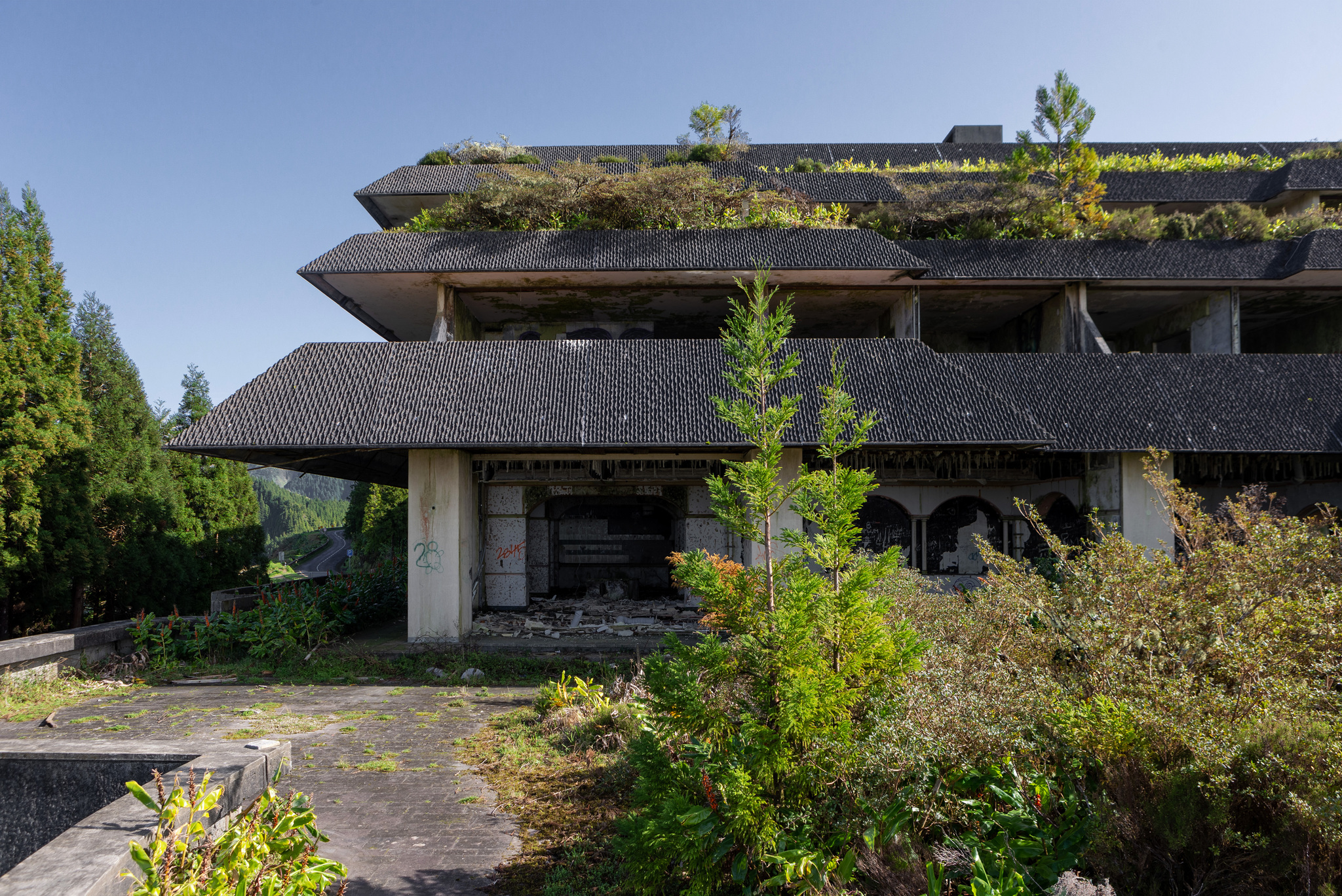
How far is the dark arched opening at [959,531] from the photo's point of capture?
563 inches

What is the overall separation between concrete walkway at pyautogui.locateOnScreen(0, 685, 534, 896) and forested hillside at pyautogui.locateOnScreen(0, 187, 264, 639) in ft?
14.5

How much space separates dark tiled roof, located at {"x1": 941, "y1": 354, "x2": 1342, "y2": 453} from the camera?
1121 centimetres

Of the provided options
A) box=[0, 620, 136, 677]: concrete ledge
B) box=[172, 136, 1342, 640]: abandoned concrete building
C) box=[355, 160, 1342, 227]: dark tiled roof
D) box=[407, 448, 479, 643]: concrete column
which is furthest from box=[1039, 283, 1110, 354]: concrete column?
box=[0, 620, 136, 677]: concrete ledge

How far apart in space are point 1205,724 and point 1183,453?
10.8 metres

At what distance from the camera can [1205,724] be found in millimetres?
3588

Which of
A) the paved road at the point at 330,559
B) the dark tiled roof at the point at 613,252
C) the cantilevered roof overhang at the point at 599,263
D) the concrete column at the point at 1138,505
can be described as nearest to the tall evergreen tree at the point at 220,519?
the cantilevered roof overhang at the point at 599,263

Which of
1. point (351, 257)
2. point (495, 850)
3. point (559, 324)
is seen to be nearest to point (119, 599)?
point (351, 257)

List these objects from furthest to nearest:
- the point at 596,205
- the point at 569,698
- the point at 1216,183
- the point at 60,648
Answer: the point at 1216,183 < the point at 596,205 < the point at 60,648 < the point at 569,698

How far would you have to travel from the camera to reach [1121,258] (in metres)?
14.3

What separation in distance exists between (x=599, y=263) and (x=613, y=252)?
0.42 m

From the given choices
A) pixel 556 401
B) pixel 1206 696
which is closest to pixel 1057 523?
pixel 556 401

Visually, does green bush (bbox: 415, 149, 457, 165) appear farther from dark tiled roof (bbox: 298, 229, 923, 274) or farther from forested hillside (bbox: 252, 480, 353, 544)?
forested hillside (bbox: 252, 480, 353, 544)

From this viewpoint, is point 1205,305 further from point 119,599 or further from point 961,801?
point 119,599

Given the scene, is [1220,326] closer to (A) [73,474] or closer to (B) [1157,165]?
(B) [1157,165]
